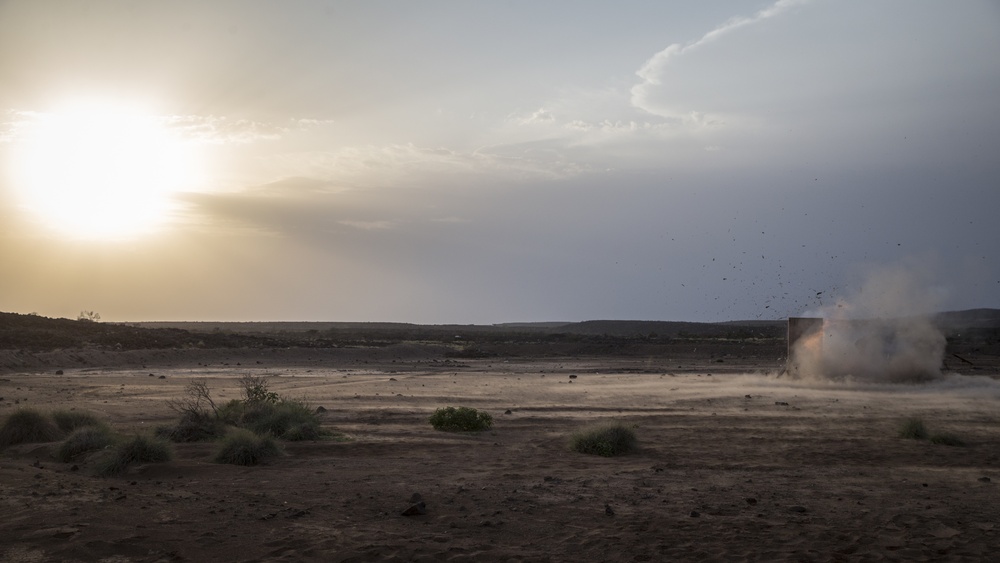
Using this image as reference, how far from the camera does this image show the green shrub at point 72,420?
650 inches

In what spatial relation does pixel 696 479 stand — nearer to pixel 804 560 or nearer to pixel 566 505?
pixel 566 505

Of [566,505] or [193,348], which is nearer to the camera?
[566,505]

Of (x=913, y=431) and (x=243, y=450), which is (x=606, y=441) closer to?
(x=243, y=450)

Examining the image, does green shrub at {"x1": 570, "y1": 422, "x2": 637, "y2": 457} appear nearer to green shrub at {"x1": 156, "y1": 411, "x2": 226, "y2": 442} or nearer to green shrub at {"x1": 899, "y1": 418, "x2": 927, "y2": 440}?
green shrub at {"x1": 899, "y1": 418, "x2": 927, "y2": 440}

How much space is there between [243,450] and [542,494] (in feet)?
18.3

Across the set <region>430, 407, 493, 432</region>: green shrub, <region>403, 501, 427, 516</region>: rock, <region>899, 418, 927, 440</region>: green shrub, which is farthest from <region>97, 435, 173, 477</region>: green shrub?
<region>899, 418, 927, 440</region>: green shrub

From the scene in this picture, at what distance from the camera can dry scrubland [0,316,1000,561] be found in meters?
8.88

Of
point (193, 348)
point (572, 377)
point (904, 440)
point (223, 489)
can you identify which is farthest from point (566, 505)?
point (193, 348)

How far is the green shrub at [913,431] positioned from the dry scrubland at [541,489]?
0.67 feet

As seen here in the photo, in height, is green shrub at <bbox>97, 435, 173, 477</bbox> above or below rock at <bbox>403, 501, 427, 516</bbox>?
above

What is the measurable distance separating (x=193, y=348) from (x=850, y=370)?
41240 millimetres

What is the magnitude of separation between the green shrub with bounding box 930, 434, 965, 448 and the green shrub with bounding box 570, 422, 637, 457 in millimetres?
6453

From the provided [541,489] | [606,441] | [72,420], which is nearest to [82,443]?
[72,420]

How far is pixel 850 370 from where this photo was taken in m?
33.0
